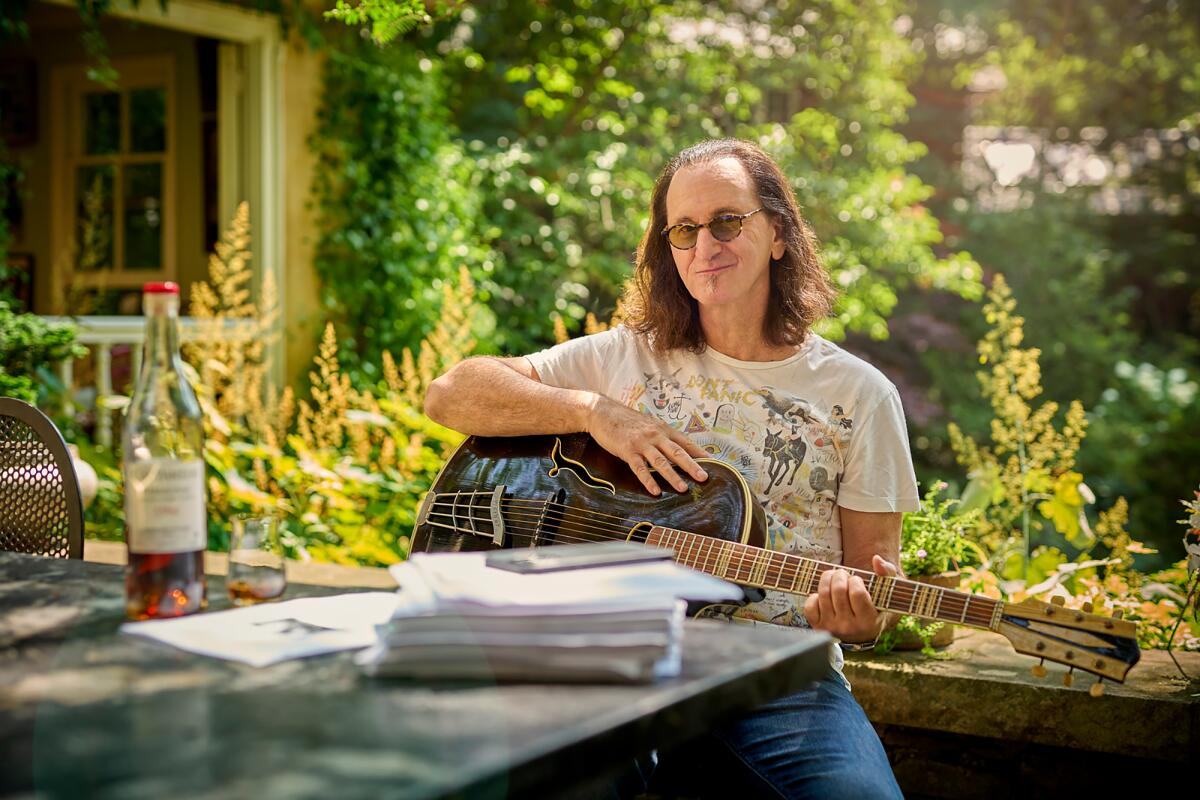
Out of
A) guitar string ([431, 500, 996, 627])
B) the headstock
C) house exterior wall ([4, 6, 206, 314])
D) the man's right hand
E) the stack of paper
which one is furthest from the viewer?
house exterior wall ([4, 6, 206, 314])

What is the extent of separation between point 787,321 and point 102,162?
617 centimetres

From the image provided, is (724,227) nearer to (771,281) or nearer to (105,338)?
(771,281)

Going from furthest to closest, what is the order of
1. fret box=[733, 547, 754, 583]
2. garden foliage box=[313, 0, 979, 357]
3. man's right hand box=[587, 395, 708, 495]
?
garden foliage box=[313, 0, 979, 357]
man's right hand box=[587, 395, 708, 495]
fret box=[733, 547, 754, 583]

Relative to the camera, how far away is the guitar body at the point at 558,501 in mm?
1912

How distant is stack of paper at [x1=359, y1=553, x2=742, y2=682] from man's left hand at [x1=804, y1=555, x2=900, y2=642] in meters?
0.68

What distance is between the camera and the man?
6.66 feet

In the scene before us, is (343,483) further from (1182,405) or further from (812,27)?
(1182,405)

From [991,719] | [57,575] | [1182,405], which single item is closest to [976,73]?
[1182,405]

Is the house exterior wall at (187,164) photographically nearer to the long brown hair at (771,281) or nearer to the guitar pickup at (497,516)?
the long brown hair at (771,281)

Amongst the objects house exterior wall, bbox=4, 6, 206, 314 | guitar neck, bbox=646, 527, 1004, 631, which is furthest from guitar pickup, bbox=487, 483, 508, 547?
house exterior wall, bbox=4, 6, 206, 314

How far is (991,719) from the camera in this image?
2.24m

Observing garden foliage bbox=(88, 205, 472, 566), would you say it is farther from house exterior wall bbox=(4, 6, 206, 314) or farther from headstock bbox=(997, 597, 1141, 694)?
house exterior wall bbox=(4, 6, 206, 314)

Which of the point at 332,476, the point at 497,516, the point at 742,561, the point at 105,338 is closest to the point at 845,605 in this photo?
the point at 742,561

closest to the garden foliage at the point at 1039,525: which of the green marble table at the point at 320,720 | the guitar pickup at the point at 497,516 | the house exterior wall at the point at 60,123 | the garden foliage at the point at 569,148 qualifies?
the guitar pickup at the point at 497,516
